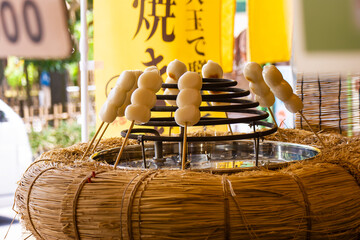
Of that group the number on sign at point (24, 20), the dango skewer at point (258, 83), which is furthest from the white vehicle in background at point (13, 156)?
the dango skewer at point (258, 83)

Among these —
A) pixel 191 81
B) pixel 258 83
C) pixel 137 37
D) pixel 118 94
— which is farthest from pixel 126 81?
pixel 137 37

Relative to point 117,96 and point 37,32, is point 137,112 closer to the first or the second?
point 117,96

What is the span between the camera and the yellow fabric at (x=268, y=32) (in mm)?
3354

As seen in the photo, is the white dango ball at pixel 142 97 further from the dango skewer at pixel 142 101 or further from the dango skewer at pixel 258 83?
the dango skewer at pixel 258 83

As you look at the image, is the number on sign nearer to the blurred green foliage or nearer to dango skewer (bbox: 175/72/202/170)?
dango skewer (bbox: 175/72/202/170)

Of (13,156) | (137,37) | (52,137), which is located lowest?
(52,137)

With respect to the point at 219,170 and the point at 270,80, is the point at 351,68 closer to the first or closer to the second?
the point at 219,170

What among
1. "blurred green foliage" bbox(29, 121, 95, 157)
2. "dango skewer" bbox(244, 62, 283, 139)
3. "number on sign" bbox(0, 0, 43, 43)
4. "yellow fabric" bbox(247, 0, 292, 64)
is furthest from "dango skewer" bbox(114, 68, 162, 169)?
"blurred green foliage" bbox(29, 121, 95, 157)

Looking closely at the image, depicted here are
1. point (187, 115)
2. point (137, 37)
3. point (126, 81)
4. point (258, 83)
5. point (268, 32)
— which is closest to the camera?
point (187, 115)

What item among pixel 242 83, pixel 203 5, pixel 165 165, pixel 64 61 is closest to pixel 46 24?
pixel 203 5

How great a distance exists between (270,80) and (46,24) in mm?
2275

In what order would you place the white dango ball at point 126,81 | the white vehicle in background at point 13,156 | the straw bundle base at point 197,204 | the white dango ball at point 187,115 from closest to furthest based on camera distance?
the straw bundle base at point 197,204 < the white dango ball at point 187,115 < the white dango ball at point 126,81 < the white vehicle in background at point 13,156

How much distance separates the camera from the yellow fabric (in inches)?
132

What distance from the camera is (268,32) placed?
11.2 ft
